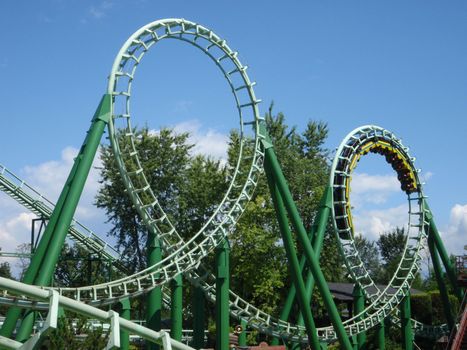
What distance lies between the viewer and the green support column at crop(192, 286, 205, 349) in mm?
20172

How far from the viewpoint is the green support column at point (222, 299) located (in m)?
18.9

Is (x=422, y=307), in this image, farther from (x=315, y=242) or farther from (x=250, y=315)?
(x=250, y=315)

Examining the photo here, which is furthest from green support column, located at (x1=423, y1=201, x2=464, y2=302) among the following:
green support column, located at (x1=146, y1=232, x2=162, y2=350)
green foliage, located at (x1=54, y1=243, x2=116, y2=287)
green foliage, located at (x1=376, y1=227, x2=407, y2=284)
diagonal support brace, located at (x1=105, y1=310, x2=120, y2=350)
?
green foliage, located at (x1=376, y1=227, x2=407, y2=284)

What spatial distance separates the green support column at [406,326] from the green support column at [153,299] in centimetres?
1236

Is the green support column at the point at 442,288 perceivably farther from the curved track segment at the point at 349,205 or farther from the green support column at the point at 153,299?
the green support column at the point at 153,299

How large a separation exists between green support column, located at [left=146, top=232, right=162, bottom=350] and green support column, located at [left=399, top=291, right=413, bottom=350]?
1236 cm

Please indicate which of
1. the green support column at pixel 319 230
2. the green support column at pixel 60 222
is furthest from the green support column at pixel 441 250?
the green support column at pixel 60 222

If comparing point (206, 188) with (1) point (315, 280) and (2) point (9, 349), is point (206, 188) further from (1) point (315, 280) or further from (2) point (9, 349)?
(2) point (9, 349)

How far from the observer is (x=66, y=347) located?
12.8 meters

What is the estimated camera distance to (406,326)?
26656 mm

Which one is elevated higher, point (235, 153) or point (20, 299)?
point (235, 153)

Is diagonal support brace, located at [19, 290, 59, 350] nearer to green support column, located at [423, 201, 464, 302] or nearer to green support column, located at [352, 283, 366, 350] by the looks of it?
green support column, located at [352, 283, 366, 350]

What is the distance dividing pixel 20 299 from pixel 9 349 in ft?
11.9

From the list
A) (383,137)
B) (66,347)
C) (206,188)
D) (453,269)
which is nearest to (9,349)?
(66,347)
